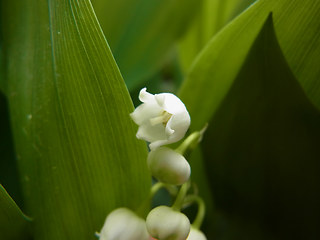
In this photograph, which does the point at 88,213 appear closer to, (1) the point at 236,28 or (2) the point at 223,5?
(1) the point at 236,28

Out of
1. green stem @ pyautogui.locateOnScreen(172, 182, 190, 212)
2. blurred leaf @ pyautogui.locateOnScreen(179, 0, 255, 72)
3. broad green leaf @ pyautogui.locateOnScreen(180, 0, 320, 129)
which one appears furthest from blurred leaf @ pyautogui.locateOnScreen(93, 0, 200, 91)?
green stem @ pyautogui.locateOnScreen(172, 182, 190, 212)

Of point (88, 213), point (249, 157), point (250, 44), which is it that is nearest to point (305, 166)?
point (249, 157)

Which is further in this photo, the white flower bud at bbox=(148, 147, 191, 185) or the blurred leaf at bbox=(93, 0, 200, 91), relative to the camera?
the blurred leaf at bbox=(93, 0, 200, 91)

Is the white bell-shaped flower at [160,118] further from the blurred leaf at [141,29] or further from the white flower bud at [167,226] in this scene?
the blurred leaf at [141,29]

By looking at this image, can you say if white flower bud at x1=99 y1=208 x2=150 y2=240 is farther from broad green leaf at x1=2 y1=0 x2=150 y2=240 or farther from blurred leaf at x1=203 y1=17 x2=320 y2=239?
blurred leaf at x1=203 y1=17 x2=320 y2=239

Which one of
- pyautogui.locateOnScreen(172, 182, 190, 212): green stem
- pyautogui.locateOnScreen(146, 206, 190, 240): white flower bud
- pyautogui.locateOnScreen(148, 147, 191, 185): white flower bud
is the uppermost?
pyautogui.locateOnScreen(148, 147, 191, 185): white flower bud

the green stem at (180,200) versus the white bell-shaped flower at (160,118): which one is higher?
the white bell-shaped flower at (160,118)

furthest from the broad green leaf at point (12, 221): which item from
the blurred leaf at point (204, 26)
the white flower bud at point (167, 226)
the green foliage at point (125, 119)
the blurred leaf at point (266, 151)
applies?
the blurred leaf at point (204, 26)

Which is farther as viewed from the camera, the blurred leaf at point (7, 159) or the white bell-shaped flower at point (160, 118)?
the blurred leaf at point (7, 159)

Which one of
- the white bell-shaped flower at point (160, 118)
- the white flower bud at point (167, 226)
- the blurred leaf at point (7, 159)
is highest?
the white bell-shaped flower at point (160, 118)

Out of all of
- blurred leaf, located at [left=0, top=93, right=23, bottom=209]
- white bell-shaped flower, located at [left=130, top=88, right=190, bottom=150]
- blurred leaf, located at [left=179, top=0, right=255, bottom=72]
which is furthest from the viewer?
blurred leaf, located at [left=179, top=0, right=255, bottom=72]

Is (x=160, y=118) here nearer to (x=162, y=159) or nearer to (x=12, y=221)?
(x=162, y=159)
